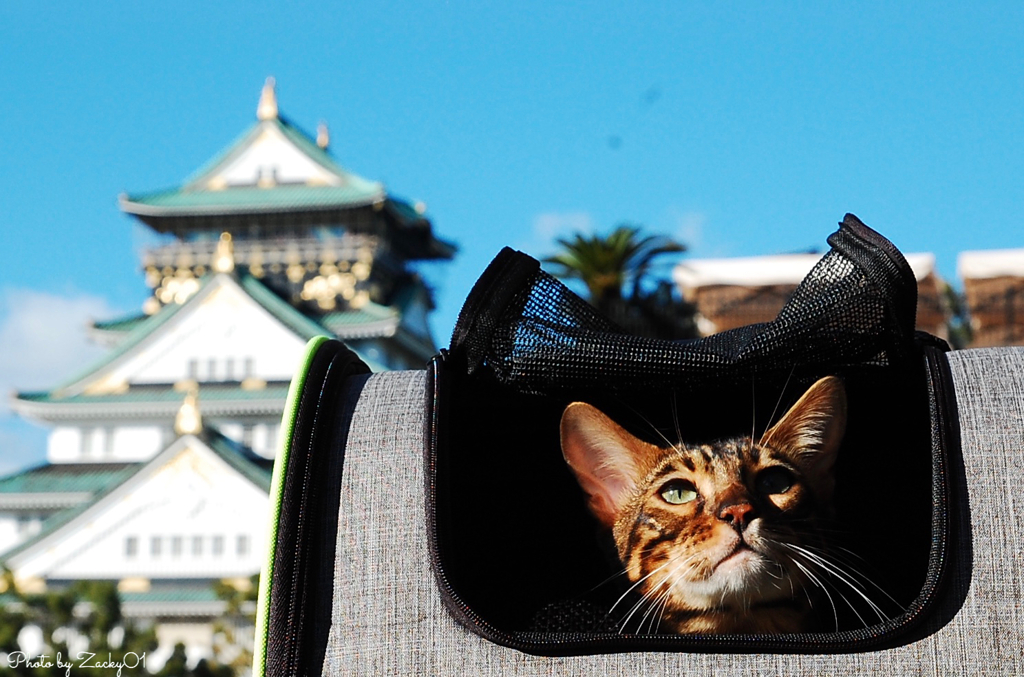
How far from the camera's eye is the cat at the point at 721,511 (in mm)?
1291

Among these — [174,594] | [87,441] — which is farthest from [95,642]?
[87,441]

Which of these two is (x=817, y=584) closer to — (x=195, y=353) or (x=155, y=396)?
(x=155, y=396)

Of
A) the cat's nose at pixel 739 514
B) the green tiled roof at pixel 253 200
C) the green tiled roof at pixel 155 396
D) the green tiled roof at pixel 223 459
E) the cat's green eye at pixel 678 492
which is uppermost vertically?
the green tiled roof at pixel 253 200

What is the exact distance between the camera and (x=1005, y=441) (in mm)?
1281

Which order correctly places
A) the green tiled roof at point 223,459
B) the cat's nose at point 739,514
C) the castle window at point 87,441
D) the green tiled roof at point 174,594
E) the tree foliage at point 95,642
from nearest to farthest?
the cat's nose at point 739,514, the tree foliage at point 95,642, the green tiled roof at point 174,594, the green tiled roof at point 223,459, the castle window at point 87,441

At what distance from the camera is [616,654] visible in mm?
1265

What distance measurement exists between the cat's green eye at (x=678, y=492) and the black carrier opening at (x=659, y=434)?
0.05 meters

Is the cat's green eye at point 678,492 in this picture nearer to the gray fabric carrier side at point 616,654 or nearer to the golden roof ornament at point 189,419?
the gray fabric carrier side at point 616,654

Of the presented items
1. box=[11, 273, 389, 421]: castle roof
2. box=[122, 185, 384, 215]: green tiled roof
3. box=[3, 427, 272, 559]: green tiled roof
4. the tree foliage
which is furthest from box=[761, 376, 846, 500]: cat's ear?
box=[122, 185, 384, 215]: green tiled roof

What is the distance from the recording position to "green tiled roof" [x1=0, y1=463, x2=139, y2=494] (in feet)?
58.2

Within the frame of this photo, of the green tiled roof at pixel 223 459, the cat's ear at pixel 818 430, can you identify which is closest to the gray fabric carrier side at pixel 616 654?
the cat's ear at pixel 818 430

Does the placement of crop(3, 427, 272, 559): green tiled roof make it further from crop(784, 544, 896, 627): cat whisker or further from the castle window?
crop(784, 544, 896, 627): cat whisker

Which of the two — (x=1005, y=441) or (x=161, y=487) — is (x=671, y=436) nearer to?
(x=1005, y=441)

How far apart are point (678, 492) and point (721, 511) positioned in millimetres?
56
